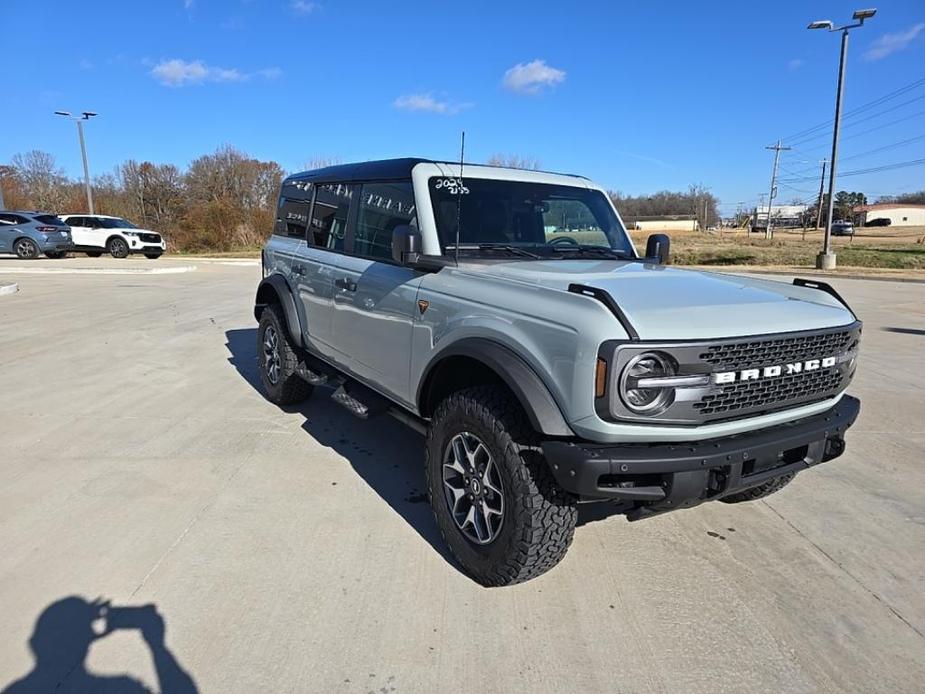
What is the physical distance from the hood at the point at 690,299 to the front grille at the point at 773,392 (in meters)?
0.22

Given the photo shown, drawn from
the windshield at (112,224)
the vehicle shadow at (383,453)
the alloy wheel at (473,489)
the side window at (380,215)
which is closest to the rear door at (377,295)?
the side window at (380,215)

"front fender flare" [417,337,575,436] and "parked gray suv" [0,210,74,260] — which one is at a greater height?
Result: "parked gray suv" [0,210,74,260]

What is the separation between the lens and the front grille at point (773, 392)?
242 centimetres

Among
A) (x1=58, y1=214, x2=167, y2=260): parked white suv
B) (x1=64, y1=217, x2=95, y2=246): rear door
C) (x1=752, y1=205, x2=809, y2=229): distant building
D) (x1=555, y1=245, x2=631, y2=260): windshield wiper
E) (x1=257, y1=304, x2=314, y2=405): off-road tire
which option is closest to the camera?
(x1=555, y1=245, x2=631, y2=260): windshield wiper

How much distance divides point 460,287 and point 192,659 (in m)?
1.93

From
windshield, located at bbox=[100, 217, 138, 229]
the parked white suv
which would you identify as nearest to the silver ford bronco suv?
the parked white suv

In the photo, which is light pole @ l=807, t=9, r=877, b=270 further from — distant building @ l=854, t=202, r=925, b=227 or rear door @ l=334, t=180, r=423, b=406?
distant building @ l=854, t=202, r=925, b=227

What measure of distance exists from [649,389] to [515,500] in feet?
2.42

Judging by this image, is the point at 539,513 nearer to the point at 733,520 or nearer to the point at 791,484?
the point at 733,520

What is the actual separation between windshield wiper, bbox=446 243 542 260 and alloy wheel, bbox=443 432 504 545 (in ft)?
3.72

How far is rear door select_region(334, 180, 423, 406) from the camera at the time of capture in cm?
341

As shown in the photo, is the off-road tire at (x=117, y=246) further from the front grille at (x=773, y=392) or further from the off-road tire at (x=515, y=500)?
the front grille at (x=773, y=392)

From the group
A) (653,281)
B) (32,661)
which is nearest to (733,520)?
(653,281)

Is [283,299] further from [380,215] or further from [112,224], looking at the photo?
[112,224]
